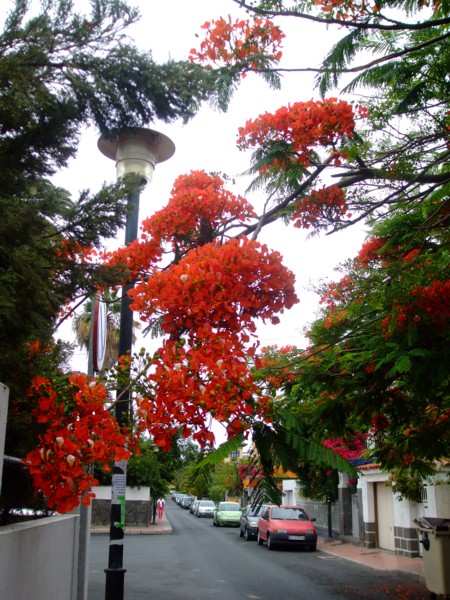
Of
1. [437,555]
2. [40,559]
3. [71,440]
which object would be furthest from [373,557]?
[71,440]

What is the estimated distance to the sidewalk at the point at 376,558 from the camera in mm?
13227

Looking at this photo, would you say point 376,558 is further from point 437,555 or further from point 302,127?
point 302,127

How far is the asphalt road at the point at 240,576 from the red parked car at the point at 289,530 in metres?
0.57

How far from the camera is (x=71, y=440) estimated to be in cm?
309

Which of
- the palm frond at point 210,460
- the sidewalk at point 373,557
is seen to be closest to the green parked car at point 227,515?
the sidewalk at point 373,557

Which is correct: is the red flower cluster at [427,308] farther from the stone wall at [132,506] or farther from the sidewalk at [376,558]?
the stone wall at [132,506]

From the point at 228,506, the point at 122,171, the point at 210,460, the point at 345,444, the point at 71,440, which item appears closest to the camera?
the point at 210,460

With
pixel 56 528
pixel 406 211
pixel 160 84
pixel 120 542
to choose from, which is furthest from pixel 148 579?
pixel 160 84

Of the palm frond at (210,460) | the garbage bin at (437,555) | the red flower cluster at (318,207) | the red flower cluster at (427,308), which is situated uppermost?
the red flower cluster at (318,207)

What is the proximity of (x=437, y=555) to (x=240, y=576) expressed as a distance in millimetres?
4606

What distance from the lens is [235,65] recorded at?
5.03 metres

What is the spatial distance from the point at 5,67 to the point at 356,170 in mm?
4092

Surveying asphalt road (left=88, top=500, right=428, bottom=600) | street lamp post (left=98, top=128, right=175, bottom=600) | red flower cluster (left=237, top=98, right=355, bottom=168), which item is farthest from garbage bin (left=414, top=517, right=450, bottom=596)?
red flower cluster (left=237, top=98, right=355, bottom=168)

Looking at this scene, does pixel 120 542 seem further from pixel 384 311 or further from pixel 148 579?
pixel 148 579
